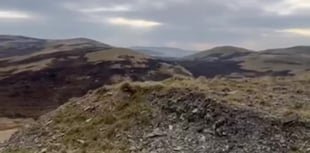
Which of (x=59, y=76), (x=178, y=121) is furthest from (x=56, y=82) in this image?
(x=178, y=121)

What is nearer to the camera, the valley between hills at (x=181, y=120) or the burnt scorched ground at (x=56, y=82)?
the valley between hills at (x=181, y=120)

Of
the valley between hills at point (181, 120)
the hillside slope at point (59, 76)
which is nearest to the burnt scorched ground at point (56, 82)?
the hillside slope at point (59, 76)

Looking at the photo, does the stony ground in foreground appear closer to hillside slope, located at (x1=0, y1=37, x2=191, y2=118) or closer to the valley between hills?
the valley between hills

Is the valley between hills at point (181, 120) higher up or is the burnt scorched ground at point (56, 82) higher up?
the valley between hills at point (181, 120)

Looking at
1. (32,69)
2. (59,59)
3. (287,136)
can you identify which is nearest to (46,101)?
(32,69)

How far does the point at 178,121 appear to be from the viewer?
13359 millimetres

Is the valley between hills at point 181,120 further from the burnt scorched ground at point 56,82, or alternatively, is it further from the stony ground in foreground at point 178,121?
the burnt scorched ground at point 56,82

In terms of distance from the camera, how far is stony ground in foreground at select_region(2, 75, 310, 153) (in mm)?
12344

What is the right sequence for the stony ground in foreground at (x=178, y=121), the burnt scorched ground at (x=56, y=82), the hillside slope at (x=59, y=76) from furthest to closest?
the hillside slope at (x=59, y=76) → the burnt scorched ground at (x=56, y=82) → the stony ground in foreground at (x=178, y=121)

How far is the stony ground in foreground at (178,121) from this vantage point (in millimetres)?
12344

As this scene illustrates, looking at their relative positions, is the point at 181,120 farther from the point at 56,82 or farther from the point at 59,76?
the point at 59,76

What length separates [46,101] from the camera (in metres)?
67.7

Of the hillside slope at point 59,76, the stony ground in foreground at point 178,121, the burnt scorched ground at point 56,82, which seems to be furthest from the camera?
the hillside slope at point 59,76

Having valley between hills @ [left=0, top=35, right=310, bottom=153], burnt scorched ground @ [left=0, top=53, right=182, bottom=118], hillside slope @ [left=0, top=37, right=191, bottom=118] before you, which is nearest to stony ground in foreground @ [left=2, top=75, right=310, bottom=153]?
valley between hills @ [left=0, top=35, right=310, bottom=153]
